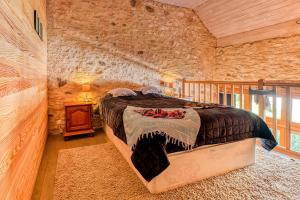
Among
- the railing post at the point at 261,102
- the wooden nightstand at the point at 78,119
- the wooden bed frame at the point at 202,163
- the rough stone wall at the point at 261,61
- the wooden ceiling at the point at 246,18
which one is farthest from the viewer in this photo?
the rough stone wall at the point at 261,61

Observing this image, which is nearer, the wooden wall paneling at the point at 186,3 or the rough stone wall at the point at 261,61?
the rough stone wall at the point at 261,61

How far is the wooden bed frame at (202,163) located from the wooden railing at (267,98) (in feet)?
2.26

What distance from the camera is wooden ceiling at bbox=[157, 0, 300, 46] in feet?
12.6

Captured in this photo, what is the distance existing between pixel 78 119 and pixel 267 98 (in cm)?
330

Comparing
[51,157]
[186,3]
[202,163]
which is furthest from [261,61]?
[51,157]


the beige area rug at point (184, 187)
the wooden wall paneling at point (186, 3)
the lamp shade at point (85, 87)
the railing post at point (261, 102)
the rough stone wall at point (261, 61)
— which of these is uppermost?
the wooden wall paneling at point (186, 3)

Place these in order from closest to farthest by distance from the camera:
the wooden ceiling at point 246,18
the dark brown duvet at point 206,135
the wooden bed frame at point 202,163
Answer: the dark brown duvet at point 206,135
the wooden bed frame at point 202,163
the wooden ceiling at point 246,18

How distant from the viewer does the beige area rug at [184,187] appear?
1698 mm

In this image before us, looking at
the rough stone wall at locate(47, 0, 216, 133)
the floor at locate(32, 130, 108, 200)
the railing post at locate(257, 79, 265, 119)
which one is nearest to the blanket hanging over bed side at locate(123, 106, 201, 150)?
the floor at locate(32, 130, 108, 200)

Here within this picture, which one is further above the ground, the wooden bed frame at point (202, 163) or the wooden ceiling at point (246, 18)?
the wooden ceiling at point (246, 18)

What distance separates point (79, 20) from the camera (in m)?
3.88

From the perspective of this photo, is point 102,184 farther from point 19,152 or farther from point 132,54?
point 132,54

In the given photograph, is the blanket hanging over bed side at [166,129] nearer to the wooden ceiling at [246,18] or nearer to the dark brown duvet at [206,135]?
the dark brown duvet at [206,135]

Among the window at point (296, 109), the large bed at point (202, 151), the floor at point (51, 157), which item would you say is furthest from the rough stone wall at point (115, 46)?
the window at point (296, 109)
